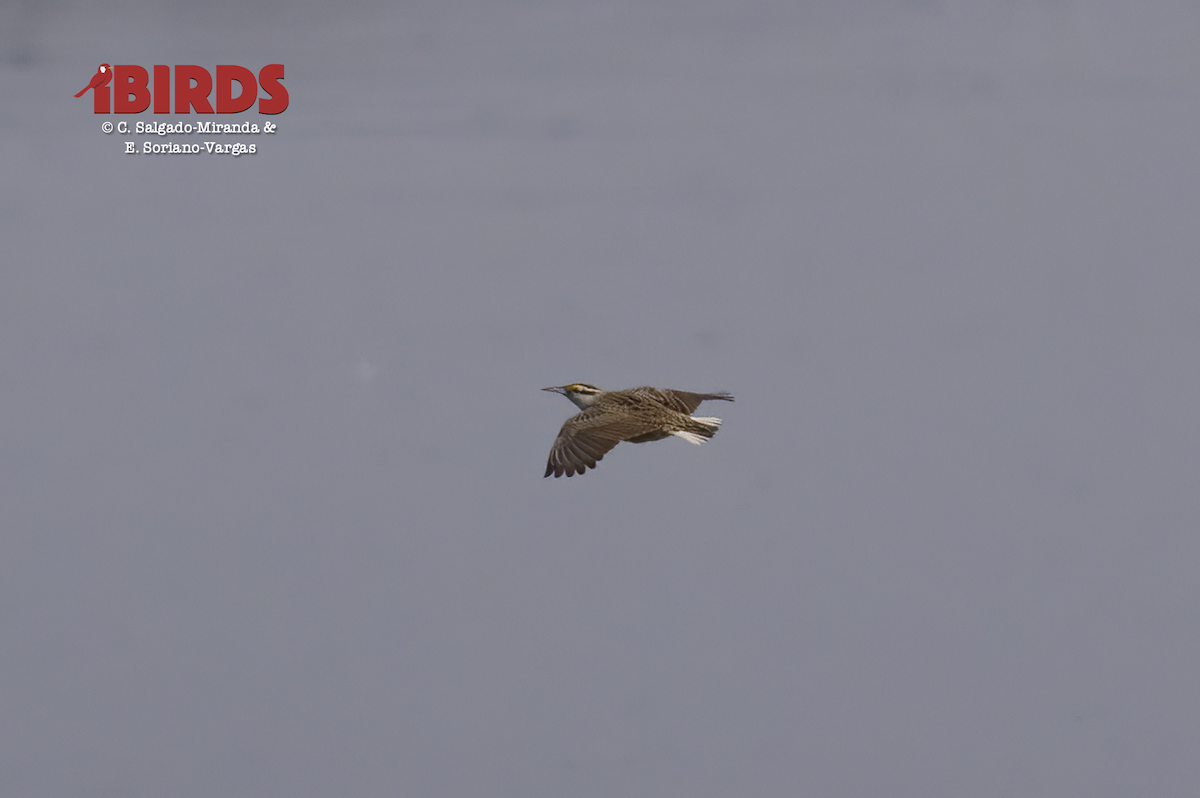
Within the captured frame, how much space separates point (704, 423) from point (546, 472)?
89 cm

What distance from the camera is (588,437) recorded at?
282 inches

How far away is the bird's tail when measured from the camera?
7.40 meters

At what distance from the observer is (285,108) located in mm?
8789

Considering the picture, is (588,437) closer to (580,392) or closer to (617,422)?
(617,422)

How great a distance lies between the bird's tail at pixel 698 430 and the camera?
7.40 metres

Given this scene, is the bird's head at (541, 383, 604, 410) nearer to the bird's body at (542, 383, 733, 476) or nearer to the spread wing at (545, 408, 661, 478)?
the bird's body at (542, 383, 733, 476)

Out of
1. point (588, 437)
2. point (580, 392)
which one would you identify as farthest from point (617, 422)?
point (580, 392)


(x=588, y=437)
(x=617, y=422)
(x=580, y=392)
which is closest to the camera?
(x=588, y=437)

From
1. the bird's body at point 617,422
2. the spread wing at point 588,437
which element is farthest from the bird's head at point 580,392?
the spread wing at point 588,437

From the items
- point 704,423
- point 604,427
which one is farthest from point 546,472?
point 704,423

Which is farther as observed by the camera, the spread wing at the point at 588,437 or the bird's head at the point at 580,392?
the bird's head at the point at 580,392

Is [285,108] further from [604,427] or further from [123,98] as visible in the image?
[604,427]

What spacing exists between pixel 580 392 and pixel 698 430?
0.61 metres

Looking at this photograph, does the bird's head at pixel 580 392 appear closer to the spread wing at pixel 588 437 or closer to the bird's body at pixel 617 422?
the bird's body at pixel 617 422
